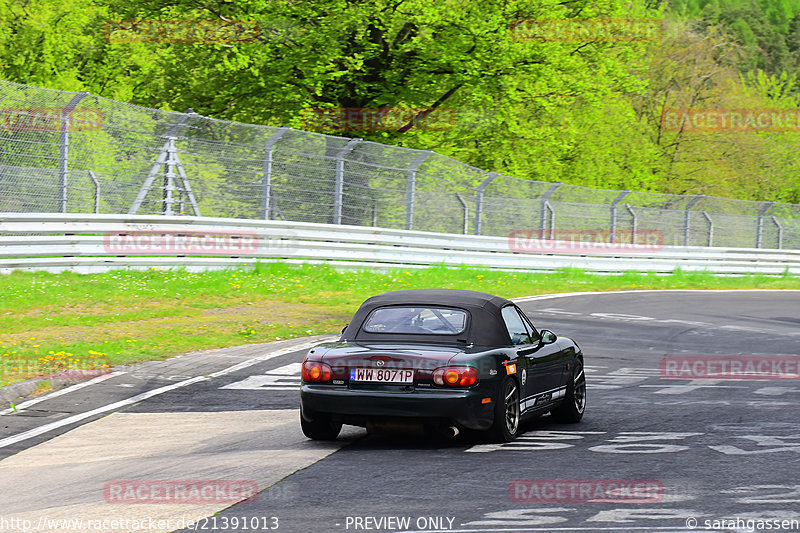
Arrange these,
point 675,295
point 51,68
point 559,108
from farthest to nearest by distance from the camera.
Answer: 1. point 51,68
2. point 559,108
3. point 675,295

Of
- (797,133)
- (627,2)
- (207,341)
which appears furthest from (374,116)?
(797,133)

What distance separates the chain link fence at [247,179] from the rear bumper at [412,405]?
10993 mm

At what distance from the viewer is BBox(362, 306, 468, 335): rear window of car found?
26.5 feet

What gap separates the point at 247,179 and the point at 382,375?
1418cm

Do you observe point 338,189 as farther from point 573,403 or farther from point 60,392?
point 573,403

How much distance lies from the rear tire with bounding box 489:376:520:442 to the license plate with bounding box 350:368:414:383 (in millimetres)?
697

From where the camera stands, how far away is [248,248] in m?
20.7

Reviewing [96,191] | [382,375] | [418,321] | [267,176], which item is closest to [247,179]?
[267,176]

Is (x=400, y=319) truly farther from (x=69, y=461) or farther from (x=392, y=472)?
(x=69, y=461)

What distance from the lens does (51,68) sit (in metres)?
45.5

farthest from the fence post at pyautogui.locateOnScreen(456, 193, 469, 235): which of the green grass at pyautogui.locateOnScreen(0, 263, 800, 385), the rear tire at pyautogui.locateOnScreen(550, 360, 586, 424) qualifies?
the rear tire at pyautogui.locateOnScreen(550, 360, 586, 424)

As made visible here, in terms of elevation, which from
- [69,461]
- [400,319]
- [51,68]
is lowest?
[69,461]

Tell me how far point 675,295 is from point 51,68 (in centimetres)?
3163

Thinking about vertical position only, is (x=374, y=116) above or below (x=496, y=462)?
above
